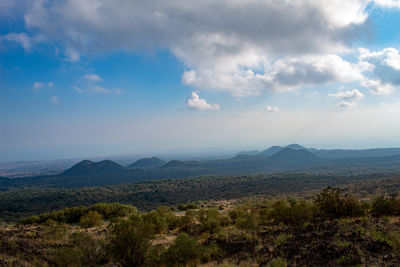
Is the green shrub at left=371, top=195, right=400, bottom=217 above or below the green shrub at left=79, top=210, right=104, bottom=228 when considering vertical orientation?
above

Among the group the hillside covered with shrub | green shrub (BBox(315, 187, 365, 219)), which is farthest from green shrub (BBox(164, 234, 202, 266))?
green shrub (BBox(315, 187, 365, 219))

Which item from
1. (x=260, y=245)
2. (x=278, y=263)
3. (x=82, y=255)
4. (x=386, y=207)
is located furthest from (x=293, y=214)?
(x=82, y=255)

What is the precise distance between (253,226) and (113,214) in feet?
69.9

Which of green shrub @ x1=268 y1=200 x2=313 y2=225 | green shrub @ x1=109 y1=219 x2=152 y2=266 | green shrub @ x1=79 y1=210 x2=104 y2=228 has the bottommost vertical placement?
green shrub @ x1=79 y1=210 x2=104 y2=228

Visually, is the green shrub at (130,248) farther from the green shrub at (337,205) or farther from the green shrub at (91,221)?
the green shrub at (91,221)

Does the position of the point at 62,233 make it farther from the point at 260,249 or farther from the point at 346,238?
the point at 346,238

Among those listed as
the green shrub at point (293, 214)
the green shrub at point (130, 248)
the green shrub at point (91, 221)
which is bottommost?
the green shrub at point (91, 221)

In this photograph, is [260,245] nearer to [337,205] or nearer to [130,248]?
[130,248]

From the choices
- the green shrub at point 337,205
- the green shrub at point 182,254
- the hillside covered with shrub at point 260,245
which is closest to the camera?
the hillside covered with shrub at point 260,245

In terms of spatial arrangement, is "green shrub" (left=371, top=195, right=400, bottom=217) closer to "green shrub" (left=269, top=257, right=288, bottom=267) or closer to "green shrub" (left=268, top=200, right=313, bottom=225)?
"green shrub" (left=268, top=200, right=313, bottom=225)

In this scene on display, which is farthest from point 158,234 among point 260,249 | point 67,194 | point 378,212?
point 67,194

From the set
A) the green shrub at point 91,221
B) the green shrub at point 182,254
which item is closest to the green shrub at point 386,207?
the green shrub at point 182,254

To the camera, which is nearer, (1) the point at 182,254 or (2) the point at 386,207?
(1) the point at 182,254

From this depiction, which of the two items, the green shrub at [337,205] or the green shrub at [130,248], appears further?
the green shrub at [337,205]
